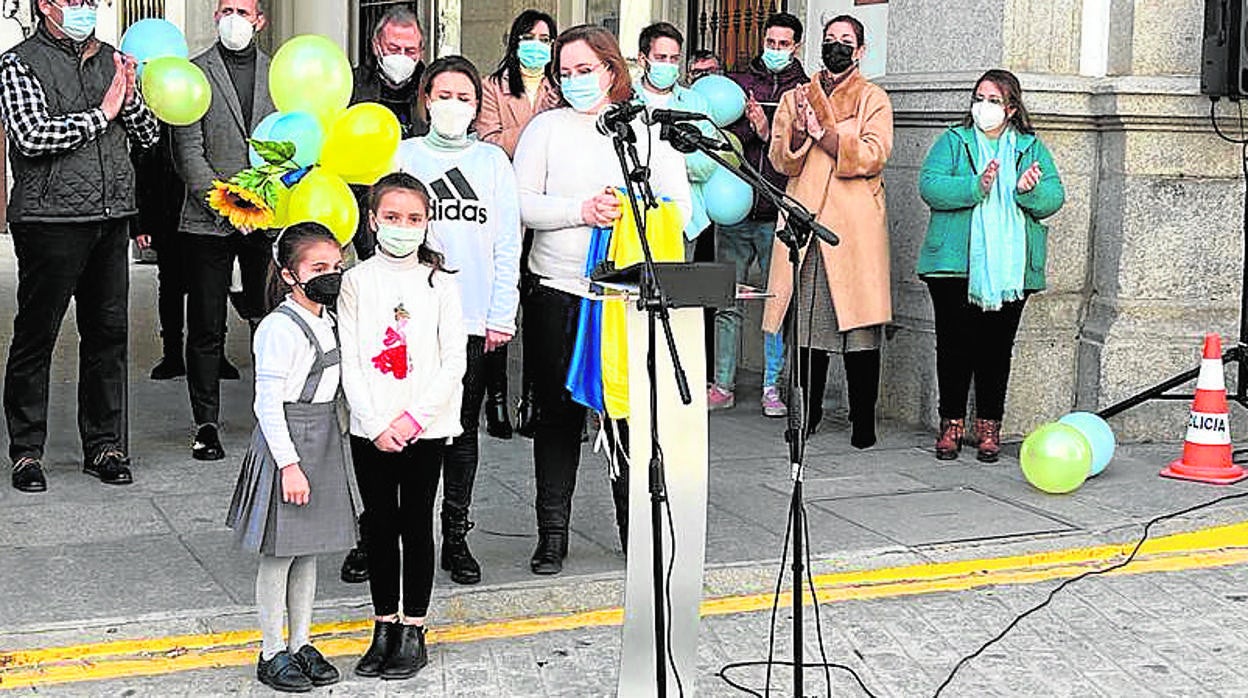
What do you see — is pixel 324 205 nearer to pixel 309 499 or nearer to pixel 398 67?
pixel 309 499

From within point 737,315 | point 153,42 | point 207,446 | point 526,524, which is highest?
point 153,42

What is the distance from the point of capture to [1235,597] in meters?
6.80

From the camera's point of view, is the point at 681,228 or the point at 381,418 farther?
the point at 681,228

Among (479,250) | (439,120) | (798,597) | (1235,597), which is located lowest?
(1235,597)

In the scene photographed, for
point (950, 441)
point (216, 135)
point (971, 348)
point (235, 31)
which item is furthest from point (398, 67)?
point (950, 441)

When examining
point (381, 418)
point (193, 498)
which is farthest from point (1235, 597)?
point (193, 498)

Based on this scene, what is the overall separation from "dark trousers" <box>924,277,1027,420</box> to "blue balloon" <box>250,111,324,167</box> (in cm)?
368

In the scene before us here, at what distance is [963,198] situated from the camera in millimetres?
8734

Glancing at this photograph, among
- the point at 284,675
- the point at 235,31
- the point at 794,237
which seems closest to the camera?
the point at 794,237

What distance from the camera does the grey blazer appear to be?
808cm

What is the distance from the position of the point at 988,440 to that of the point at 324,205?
4.01m

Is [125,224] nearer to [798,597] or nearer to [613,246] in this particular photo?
[613,246]

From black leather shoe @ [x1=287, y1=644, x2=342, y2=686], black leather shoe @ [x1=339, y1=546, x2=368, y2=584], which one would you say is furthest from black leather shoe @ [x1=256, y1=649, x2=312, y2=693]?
black leather shoe @ [x1=339, y1=546, x2=368, y2=584]

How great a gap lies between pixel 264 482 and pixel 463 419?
1282 millimetres
